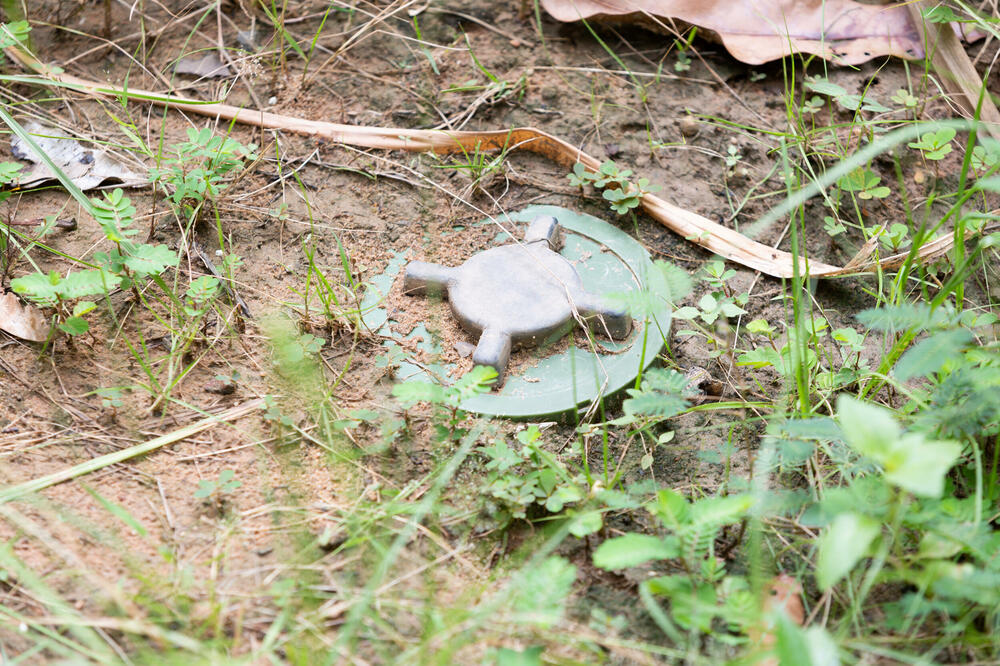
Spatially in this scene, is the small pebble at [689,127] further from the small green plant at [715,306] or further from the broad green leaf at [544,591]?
the broad green leaf at [544,591]

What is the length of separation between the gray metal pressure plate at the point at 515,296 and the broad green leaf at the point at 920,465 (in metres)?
0.82

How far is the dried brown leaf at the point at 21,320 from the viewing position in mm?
1913

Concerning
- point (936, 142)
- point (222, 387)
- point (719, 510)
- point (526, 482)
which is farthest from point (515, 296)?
point (936, 142)

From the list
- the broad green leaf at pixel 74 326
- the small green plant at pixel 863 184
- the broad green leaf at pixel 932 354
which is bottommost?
the broad green leaf at pixel 74 326

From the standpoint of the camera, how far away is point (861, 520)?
4.01 ft

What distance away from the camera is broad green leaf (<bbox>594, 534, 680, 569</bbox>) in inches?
54.1

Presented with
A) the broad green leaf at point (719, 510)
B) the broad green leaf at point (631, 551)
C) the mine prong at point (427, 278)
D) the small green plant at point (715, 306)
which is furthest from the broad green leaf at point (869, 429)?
the mine prong at point (427, 278)

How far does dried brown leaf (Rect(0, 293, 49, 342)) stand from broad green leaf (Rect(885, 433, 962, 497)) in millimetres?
1702

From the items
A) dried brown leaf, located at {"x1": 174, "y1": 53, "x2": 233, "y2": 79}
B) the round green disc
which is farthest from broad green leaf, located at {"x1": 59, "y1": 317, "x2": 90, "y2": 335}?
dried brown leaf, located at {"x1": 174, "y1": 53, "x2": 233, "y2": 79}

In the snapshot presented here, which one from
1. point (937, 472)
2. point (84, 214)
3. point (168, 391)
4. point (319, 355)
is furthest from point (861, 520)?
point (84, 214)

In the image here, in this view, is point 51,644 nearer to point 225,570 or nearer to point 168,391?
point 225,570

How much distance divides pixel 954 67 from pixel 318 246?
6.24 feet

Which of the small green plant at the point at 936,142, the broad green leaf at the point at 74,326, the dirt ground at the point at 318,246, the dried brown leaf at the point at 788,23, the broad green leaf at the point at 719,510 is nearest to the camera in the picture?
the broad green leaf at the point at 719,510

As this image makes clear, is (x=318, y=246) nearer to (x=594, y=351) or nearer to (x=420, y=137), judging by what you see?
(x=420, y=137)
